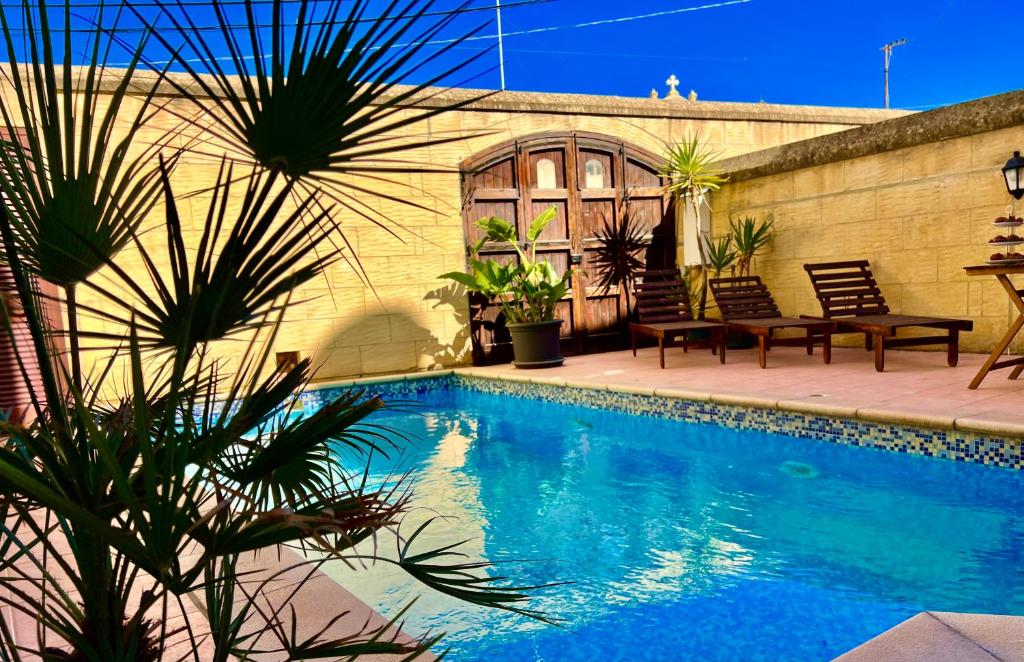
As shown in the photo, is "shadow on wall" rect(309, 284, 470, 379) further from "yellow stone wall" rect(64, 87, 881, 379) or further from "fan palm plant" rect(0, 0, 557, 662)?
"fan palm plant" rect(0, 0, 557, 662)

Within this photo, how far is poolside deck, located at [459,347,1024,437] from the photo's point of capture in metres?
4.20

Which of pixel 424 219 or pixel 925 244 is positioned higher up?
pixel 424 219

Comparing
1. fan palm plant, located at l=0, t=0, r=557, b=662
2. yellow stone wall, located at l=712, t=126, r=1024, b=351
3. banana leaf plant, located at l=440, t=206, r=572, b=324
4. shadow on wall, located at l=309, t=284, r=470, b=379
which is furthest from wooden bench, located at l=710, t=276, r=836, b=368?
fan palm plant, located at l=0, t=0, r=557, b=662

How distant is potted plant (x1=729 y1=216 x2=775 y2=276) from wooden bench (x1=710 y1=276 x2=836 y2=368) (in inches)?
25.4

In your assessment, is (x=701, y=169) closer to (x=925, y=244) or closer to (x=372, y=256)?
(x=925, y=244)

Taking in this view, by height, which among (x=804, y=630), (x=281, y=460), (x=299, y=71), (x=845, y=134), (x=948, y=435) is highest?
(x=845, y=134)

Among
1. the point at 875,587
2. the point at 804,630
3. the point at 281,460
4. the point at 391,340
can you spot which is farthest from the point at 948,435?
the point at 391,340

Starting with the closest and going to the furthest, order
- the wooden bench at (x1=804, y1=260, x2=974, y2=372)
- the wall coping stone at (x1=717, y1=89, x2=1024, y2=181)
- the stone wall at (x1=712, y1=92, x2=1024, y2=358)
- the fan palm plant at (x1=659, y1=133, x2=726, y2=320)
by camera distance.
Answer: the wooden bench at (x1=804, y1=260, x2=974, y2=372) < the wall coping stone at (x1=717, y1=89, x2=1024, y2=181) < the stone wall at (x1=712, y1=92, x2=1024, y2=358) < the fan palm plant at (x1=659, y1=133, x2=726, y2=320)

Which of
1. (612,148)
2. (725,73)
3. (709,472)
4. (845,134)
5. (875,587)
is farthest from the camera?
(725,73)

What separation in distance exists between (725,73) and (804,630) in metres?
57.4

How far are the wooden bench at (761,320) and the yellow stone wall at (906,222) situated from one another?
0.81 meters

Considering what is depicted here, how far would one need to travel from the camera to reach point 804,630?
2.53 meters

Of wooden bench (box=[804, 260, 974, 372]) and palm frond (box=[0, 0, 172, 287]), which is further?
wooden bench (box=[804, 260, 974, 372])

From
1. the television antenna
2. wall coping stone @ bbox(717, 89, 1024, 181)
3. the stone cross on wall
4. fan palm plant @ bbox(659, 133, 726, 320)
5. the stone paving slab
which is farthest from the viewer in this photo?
the television antenna
